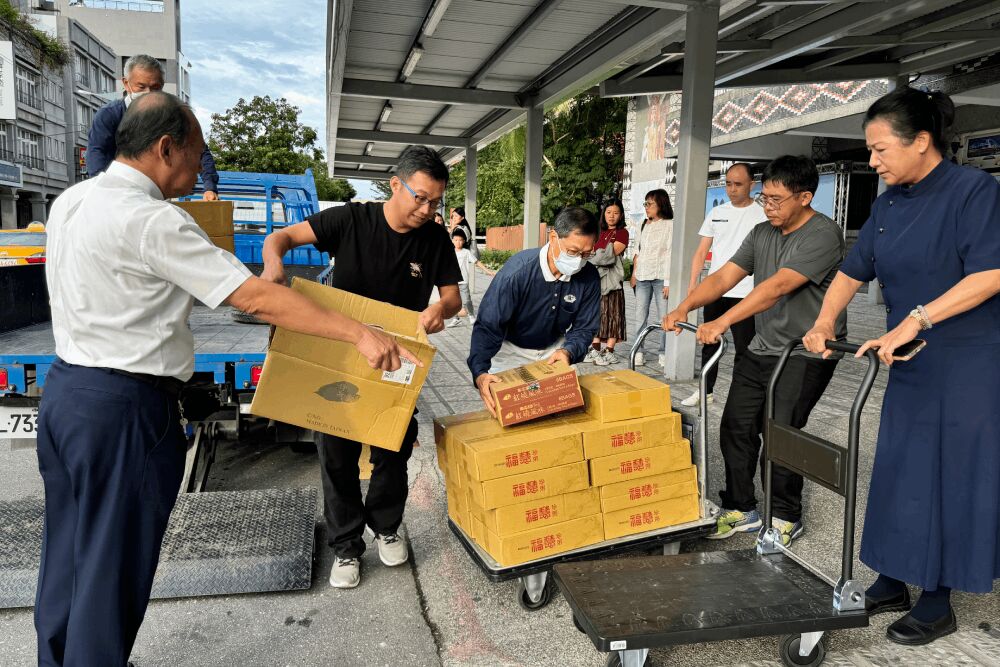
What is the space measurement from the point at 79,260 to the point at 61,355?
0.28 meters

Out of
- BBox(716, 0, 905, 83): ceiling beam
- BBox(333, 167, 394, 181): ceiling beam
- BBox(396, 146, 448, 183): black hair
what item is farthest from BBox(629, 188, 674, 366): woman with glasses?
BBox(333, 167, 394, 181): ceiling beam

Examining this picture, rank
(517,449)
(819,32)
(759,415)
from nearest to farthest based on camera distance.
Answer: (517,449) → (759,415) → (819,32)

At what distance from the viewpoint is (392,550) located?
11.4 feet

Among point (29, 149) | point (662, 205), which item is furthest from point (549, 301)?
point (29, 149)

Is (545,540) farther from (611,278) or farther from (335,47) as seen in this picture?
(335,47)

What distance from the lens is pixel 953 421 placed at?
2715 millimetres

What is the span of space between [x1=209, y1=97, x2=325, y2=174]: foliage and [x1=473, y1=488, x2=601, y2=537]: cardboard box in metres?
35.5

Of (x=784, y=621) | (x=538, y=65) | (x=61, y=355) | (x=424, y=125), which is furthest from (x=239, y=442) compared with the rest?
(x=424, y=125)

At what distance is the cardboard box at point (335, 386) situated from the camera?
9.01 ft

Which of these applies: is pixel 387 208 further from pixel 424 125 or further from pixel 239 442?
pixel 424 125

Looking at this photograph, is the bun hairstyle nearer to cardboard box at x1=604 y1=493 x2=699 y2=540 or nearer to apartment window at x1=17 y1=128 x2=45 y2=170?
cardboard box at x1=604 y1=493 x2=699 y2=540

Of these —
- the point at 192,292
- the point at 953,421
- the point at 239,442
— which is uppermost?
the point at 192,292

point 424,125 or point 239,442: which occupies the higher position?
point 424,125

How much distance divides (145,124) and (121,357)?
2.16 feet
